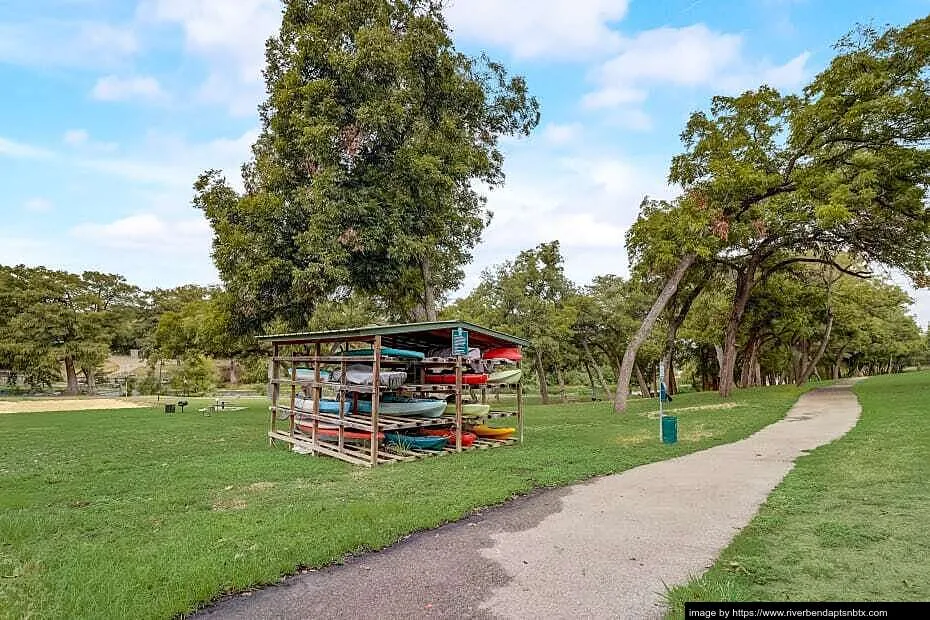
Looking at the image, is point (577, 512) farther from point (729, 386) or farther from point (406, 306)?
point (729, 386)

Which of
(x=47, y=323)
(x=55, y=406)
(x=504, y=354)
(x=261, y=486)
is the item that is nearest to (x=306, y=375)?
(x=504, y=354)

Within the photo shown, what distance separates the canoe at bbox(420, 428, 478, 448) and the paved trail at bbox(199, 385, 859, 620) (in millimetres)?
4260

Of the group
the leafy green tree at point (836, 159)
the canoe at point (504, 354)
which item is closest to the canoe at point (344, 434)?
the canoe at point (504, 354)

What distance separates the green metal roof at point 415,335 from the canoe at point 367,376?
87 centimetres

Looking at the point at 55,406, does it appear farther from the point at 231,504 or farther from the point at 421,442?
the point at 231,504

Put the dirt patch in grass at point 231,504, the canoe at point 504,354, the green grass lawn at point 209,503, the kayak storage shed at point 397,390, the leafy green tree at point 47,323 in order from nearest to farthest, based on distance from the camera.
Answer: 1. the green grass lawn at point 209,503
2. the dirt patch in grass at point 231,504
3. the kayak storage shed at point 397,390
4. the canoe at point 504,354
5. the leafy green tree at point 47,323

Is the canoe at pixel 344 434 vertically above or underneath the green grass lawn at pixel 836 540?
underneath

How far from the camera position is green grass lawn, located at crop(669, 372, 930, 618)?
12.1 feet

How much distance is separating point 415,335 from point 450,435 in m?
2.41

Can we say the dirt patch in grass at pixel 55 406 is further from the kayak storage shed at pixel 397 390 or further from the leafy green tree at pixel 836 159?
the leafy green tree at pixel 836 159

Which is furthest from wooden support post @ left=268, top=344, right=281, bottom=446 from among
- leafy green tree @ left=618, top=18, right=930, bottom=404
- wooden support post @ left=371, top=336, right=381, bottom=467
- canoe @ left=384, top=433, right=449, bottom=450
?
leafy green tree @ left=618, top=18, right=930, bottom=404

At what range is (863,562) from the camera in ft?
13.5

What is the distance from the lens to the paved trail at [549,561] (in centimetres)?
374

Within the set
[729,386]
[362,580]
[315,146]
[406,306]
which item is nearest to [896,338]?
[729,386]
